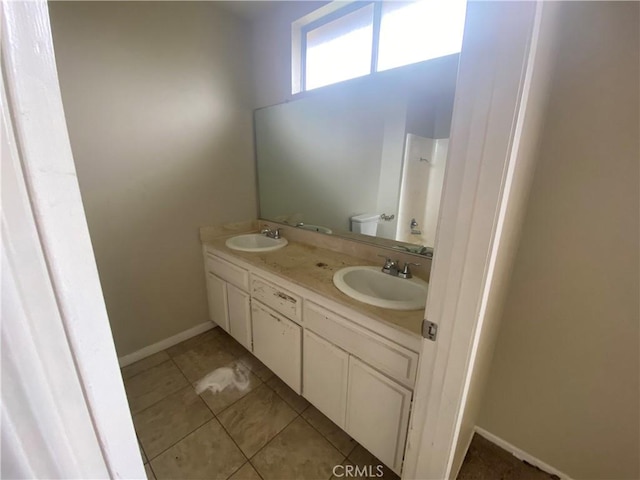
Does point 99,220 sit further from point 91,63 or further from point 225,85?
point 225,85

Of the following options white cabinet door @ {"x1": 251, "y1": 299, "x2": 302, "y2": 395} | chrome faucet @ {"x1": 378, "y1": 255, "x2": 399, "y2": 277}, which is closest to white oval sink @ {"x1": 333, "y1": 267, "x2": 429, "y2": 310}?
chrome faucet @ {"x1": 378, "y1": 255, "x2": 399, "y2": 277}

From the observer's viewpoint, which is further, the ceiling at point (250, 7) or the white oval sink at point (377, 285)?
the ceiling at point (250, 7)

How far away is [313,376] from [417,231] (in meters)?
0.95

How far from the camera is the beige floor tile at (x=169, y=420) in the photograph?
133 centimetres

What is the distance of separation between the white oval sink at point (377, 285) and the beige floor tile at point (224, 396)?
969 mm

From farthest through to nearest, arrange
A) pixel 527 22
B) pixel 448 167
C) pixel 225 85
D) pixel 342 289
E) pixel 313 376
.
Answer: pixel 225 85 → pixel 313 376 → pixel 342 289 → pixel 448 167 → pixel 527 22

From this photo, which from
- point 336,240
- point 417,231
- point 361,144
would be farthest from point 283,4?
point 417,231

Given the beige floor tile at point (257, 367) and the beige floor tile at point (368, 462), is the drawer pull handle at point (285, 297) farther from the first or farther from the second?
the beige floor tile at point (368, 462)

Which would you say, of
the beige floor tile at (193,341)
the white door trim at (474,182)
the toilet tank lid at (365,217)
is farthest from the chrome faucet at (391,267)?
the beige floor tile at (193,341)

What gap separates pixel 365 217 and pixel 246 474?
1.45m

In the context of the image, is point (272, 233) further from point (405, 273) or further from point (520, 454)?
point (520, 454)

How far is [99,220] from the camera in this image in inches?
62.7

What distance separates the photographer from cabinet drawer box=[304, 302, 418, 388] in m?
0.96

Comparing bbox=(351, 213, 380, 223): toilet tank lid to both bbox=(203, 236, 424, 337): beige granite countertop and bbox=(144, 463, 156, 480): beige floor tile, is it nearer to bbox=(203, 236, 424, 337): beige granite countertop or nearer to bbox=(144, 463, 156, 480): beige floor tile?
bbox=(203, 236, 424, 337): beige granite countertop
